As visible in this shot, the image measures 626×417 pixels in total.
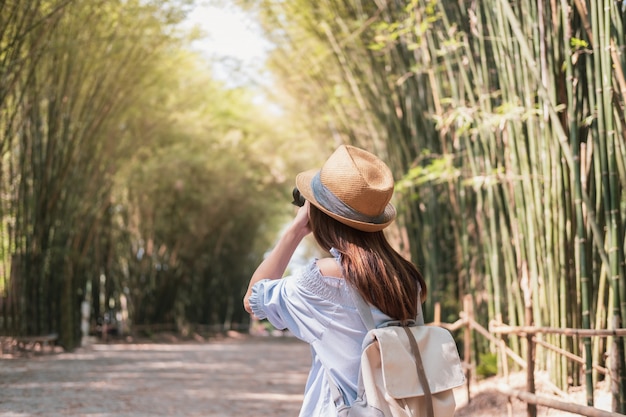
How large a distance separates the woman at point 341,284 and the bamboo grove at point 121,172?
4.28m

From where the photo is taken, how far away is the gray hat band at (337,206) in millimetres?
1443

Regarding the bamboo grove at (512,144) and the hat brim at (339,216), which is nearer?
the hat brim at (339,216)

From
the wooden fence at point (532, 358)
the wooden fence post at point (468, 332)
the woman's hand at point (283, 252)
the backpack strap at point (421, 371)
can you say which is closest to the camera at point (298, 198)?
the woman's hand at point (283, 252)

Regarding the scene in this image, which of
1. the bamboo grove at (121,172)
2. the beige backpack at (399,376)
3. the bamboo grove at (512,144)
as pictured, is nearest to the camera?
the beige backpack at (399,376)

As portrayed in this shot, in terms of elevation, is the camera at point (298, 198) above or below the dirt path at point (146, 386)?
above

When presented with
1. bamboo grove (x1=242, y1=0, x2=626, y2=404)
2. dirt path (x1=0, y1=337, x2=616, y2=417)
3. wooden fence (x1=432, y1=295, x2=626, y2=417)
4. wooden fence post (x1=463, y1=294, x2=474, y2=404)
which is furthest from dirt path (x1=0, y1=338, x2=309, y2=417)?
bamboo grove (x1=242, y1=0, x2=626, y2=404)

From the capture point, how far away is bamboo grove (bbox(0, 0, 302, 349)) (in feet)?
25.4

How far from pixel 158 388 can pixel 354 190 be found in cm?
486

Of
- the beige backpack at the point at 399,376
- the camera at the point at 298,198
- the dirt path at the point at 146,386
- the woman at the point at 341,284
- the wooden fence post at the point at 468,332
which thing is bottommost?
the dirt path at the point at 146,386

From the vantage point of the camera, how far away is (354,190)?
4.77 feet

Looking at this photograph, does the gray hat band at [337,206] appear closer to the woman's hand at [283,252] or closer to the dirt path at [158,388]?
the woman's hand at [283,252]

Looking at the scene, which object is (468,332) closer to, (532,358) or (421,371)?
(532,358)

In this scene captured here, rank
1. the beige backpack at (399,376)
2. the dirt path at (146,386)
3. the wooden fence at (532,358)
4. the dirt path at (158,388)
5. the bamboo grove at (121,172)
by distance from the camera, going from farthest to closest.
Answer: the bamboo grove at (121,172)
the dirt path at (146,386)
the dirt path at (158,388)
the wooden fence at (532,358)
the beige backpack at (399,376)

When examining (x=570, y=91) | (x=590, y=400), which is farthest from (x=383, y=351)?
(x=570, y=91)
